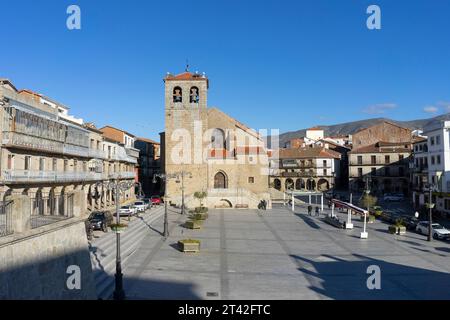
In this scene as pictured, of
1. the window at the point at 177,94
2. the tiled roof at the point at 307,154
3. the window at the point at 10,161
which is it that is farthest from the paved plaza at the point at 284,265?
the tiled roof at the point at 307,154

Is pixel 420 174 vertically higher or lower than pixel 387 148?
lower

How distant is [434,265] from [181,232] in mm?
16788

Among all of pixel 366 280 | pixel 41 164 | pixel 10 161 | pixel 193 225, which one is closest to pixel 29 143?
pixel 10 161

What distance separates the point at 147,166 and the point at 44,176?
41516 millimetres

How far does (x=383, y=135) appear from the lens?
3108 inches

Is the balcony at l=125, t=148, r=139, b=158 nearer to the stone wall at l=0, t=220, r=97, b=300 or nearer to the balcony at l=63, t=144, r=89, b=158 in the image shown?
the balcony at l=63, t=144, r=89, b=158

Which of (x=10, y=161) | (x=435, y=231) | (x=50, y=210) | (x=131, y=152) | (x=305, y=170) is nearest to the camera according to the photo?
(x=50, y=210)

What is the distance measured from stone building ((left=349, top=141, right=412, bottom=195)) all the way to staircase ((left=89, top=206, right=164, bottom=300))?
2072 inches

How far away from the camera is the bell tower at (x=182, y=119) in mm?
47906

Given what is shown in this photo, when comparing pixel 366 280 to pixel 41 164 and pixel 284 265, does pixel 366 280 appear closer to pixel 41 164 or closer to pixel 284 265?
pixel 284 265

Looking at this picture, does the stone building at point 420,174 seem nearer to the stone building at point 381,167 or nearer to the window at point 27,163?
the stone building at point 381,167

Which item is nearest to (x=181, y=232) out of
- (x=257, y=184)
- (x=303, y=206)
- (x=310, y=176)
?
(x=257, y=184)

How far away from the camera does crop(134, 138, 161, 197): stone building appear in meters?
69.1
